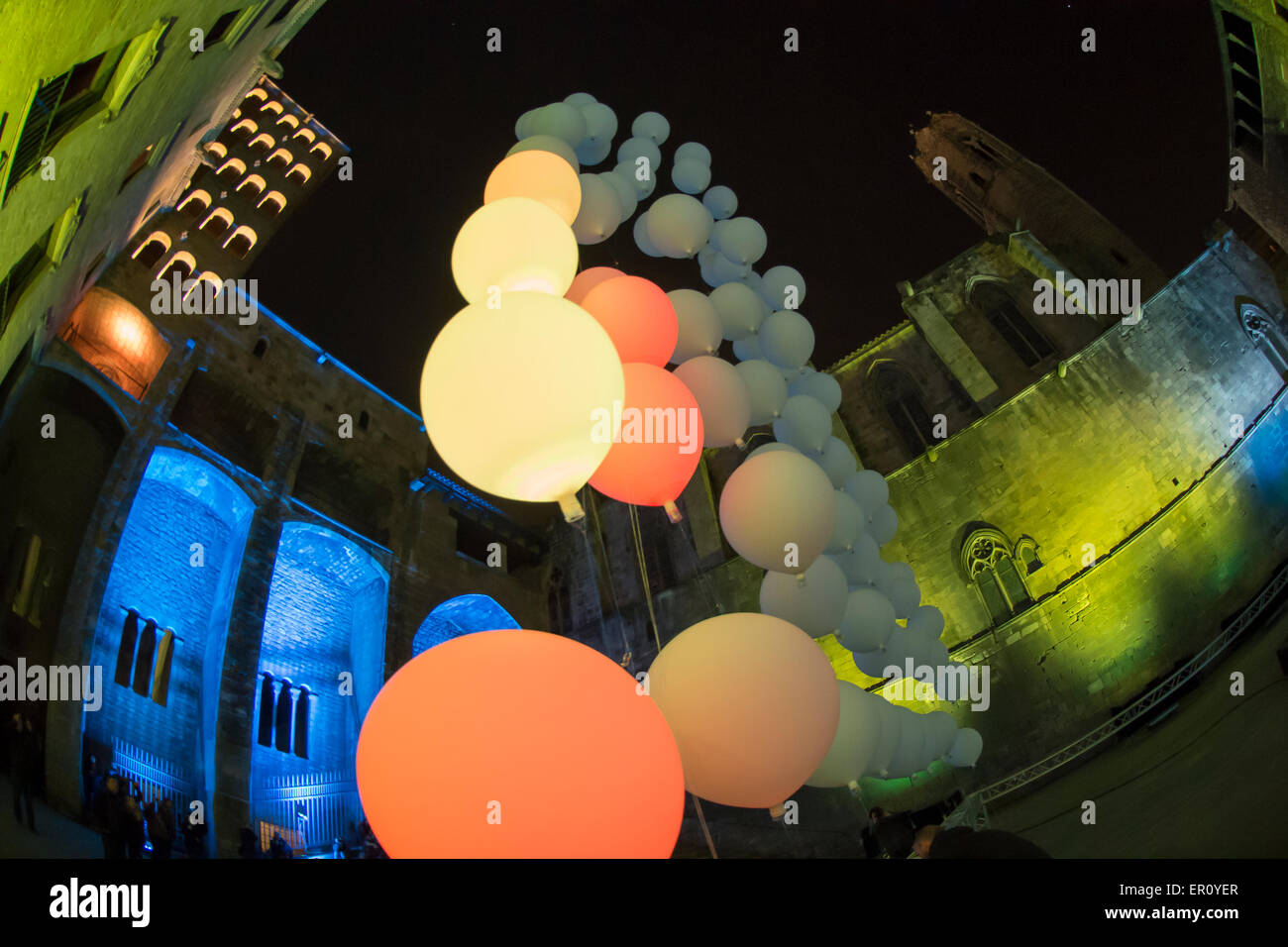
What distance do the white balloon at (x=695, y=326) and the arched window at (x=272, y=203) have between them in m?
14.9

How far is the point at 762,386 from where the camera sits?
6688mm

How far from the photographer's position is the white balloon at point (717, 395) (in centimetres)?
600

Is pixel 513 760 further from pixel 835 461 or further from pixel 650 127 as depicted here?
pixel 650 127

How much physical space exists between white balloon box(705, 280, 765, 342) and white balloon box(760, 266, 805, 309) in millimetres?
463

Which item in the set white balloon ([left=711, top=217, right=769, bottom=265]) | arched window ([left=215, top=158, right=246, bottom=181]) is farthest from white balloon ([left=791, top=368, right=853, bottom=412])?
arched window ([left=215, top=158, right=246, bottom=181])

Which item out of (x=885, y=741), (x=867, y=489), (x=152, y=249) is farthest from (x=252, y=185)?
(x=885, y=741)

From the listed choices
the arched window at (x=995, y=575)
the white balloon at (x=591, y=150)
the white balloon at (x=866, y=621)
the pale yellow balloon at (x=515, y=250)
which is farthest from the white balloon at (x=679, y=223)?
the arched window at (x=995, y=575)

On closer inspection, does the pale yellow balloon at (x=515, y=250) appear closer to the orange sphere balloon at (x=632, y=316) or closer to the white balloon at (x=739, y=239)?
the orange sphere balloon at (x=632, y=316)

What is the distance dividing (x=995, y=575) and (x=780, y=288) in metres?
8.89

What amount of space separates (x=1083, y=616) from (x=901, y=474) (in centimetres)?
430
